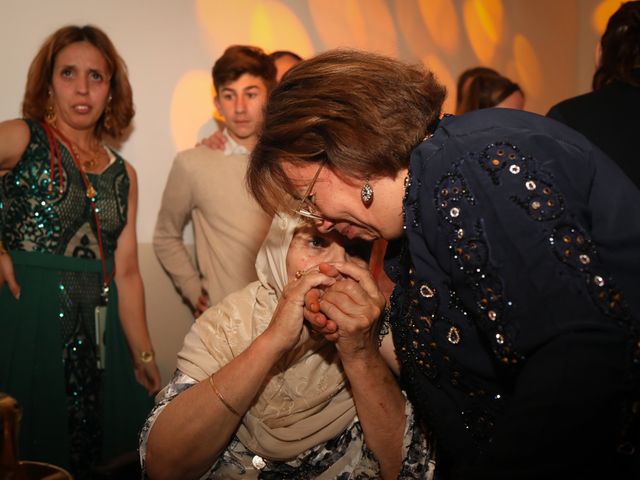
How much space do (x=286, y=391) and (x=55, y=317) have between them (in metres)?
1.27

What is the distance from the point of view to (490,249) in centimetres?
88

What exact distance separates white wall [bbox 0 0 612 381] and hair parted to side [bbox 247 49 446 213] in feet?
6.01

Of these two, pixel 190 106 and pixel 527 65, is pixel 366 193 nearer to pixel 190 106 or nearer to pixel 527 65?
pixel 190 106

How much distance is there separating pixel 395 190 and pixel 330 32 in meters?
2.88

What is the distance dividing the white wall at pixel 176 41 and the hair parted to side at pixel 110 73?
0.12 metres

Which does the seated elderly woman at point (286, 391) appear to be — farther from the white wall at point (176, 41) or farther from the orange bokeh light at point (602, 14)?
the orange bokeh light at point (602, 14)

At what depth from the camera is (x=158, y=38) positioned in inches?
119

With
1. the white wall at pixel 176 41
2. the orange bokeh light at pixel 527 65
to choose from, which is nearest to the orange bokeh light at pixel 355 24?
the white wall at pixel 176 41

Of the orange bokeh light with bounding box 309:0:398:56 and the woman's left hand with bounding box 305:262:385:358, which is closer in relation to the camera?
the woman's left hand with bounding box 305:262:385:358

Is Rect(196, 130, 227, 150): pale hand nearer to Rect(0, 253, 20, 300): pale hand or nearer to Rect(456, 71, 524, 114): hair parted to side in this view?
Rect(0, 253, 20, 300): pale hand

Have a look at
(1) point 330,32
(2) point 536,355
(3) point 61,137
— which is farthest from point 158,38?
(2) point 536,355

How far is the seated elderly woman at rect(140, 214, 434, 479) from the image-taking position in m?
1.35

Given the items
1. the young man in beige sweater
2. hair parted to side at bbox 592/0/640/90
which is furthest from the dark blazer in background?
the young man in beige sweater

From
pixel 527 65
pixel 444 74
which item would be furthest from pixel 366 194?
pixel 527 65
